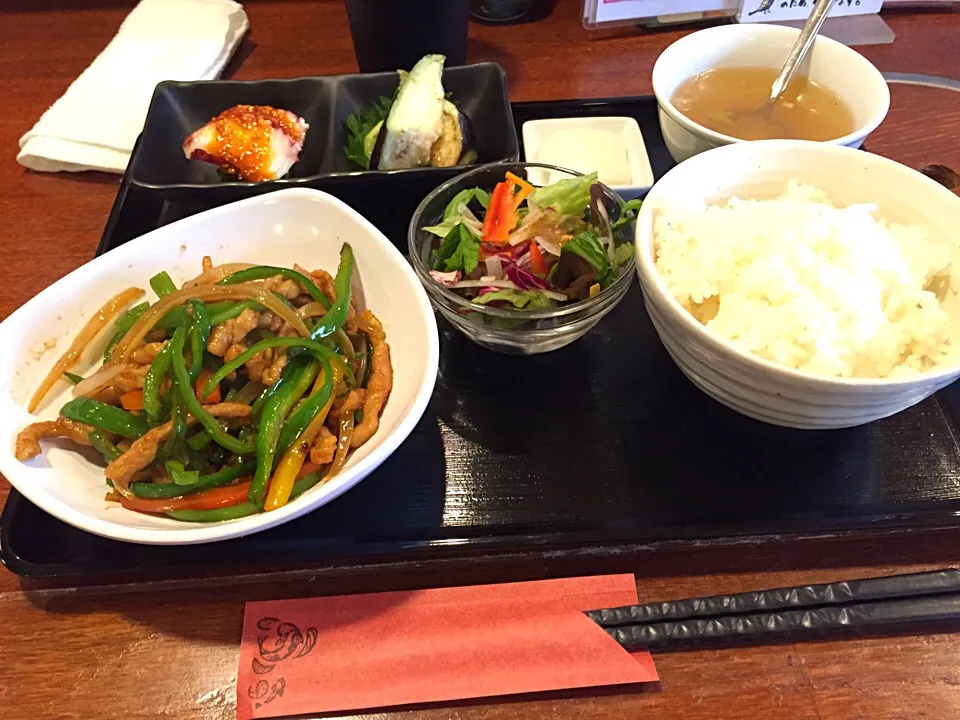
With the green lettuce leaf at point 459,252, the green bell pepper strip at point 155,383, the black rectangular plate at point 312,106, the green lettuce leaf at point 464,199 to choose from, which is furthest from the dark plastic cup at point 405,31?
the green bell pepper strip at point 155,383

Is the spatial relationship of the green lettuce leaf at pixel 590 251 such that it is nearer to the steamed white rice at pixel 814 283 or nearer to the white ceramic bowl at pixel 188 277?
the steamed white rice at pixel 814 283

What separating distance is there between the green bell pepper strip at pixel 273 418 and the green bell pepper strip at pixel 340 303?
0.07m

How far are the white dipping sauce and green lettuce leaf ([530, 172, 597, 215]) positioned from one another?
280 mm

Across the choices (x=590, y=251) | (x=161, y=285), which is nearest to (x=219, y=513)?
(x=161, y=285)

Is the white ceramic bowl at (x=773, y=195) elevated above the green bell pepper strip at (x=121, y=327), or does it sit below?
above

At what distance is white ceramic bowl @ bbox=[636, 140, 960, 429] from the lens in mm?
1076

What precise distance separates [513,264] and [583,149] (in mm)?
569

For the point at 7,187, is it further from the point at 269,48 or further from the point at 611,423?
the point at 611,423

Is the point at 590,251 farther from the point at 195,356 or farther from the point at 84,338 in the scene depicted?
the point at 84,338

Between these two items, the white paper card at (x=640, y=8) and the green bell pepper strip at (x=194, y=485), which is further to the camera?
the white paper card at (x=640, y=8)

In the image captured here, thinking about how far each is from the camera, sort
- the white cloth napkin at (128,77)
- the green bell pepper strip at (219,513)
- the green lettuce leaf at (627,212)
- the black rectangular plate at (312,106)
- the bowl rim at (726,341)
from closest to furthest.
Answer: the bowl rim at (726,341) → the green bell pepper strip at (219,513) → the green lettuce leaf at (627,212) → the black rectangular plate at (312,106) → the white cloth napkin at (128,77)

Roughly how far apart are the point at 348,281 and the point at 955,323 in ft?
3.77

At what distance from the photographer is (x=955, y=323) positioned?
4.03ft

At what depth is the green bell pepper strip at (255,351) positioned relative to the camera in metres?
1.23
